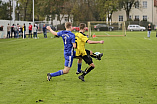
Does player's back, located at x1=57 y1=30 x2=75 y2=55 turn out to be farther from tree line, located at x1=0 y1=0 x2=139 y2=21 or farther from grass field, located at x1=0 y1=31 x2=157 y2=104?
tree line, located at x1=0 y1=0 x2=139 y2=21

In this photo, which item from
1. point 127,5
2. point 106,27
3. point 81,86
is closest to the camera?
point 81,86

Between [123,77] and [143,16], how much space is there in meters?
87.5

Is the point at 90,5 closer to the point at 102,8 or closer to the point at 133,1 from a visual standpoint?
the point at 102,8

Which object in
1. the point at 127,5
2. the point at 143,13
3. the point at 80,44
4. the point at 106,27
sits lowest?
the point at 80,44

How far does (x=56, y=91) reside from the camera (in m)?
9.04

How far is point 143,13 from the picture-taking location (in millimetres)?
96500

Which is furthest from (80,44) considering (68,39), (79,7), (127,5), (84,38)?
(79,7)

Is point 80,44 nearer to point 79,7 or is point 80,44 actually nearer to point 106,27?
point 106,27

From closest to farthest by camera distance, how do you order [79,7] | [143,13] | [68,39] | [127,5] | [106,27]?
[68,39] < [106,27] < [127,5] < [79,7] < [143,13]

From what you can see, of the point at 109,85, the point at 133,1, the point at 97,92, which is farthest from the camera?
the point at 133,1

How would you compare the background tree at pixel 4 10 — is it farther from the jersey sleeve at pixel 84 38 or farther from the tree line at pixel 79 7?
the jersey sleeve at pixel 84 38

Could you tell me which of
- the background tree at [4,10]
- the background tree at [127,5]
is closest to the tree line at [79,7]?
the background tree at [127,5]

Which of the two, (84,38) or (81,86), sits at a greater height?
(84,38)

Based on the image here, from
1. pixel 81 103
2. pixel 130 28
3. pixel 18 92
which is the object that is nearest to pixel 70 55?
pixel 18 92
